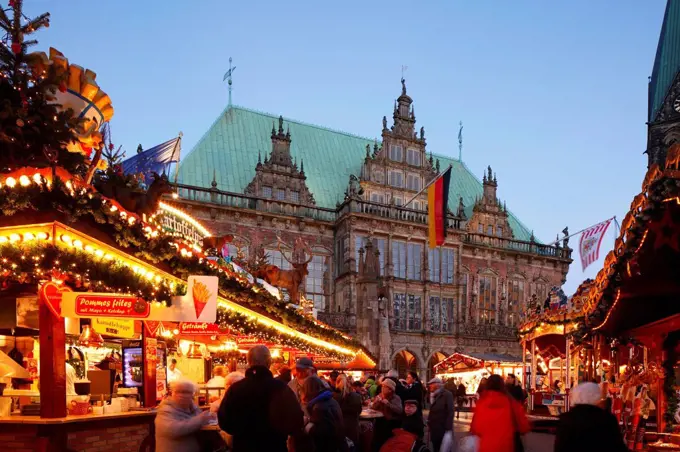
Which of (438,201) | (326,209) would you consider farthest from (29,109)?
(326,209)

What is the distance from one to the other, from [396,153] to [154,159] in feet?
97.4

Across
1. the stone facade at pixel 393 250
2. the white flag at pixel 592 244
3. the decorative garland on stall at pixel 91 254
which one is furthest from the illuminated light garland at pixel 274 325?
the stone facade at pixel 393 250

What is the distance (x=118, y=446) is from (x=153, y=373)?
6.87 feet

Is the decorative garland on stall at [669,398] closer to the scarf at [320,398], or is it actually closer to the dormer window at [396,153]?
the scarf at [320,398]

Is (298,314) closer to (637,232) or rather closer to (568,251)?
(637,232)

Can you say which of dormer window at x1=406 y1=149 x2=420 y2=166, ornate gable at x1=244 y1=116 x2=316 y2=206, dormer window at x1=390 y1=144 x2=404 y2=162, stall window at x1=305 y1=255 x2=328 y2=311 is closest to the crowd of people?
ornate gable at x1=244 y1=116 x2=316 y2=206

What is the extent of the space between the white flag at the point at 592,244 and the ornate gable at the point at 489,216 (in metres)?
25.4

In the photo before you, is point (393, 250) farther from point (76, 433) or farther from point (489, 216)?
point (76, 433)

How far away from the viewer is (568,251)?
49344 mm

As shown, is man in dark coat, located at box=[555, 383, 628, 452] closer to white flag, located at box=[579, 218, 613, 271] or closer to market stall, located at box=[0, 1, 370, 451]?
market stall, located at box=[0, 1, 370, 451]

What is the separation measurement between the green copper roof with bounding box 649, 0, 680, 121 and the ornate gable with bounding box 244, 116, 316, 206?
21.9 m

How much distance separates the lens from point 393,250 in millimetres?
40969

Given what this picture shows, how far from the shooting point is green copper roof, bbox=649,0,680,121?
43781mm

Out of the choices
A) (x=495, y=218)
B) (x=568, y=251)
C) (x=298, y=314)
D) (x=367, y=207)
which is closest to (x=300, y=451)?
(x=298, y=314)
